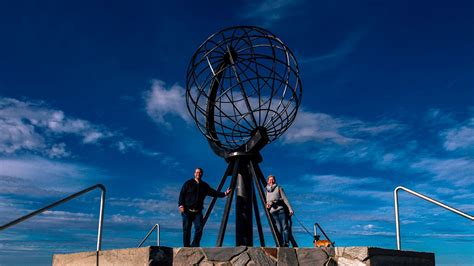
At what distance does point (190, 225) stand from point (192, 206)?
316mm

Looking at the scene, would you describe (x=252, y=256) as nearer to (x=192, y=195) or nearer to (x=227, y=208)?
(x=192, y=195)

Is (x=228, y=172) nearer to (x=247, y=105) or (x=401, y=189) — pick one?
(x=247, y=105)

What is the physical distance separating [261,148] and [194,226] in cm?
186

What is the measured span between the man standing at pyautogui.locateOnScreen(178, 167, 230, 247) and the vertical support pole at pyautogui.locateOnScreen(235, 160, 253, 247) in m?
0.79

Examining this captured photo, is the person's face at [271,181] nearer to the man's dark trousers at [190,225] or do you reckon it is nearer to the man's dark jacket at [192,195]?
the man's dark jacket at [192,195]

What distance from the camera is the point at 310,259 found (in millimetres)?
5516

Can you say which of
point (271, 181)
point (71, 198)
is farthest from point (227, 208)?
point (71, 198)

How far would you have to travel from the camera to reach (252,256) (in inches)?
214

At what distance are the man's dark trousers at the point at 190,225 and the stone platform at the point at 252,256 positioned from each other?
1129mm

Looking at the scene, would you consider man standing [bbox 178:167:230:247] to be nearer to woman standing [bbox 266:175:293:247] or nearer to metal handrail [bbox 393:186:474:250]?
woman standing [bbox 266:175:293:247]

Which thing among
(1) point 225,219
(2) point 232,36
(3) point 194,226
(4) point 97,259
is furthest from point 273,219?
(2) point 232,36

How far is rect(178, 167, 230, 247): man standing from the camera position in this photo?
6.55 metres

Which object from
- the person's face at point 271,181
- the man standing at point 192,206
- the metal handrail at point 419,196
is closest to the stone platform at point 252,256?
the metal handrail at point 419,196

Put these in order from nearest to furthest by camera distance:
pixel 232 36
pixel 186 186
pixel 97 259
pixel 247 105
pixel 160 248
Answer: pixel 160 248 → pixel 97 259 → pixel 186 186 → pixel 247 105 → pixel 232 36
